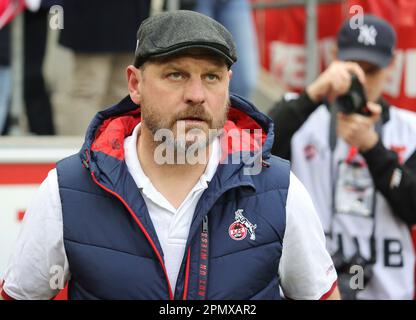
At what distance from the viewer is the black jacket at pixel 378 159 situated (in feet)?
14.0

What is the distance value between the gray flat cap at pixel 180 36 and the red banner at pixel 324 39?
10.2 ft

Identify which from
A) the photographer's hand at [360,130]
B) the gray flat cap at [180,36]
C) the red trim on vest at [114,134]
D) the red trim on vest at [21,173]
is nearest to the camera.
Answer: the gray flat cap at [180,36]

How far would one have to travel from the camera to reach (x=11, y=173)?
15.2ft

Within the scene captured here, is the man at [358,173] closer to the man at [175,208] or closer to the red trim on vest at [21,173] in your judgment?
the red trim on vest at [21,173]

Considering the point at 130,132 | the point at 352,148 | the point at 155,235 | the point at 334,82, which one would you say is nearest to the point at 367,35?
the point at 334,82

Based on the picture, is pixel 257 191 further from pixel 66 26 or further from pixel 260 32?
pixel 260 32

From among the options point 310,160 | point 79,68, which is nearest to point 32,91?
point 79,68

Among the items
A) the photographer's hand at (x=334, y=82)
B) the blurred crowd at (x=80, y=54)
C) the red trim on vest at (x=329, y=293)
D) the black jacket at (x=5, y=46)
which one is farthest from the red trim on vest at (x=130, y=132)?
the black jacket at (x=5, y=46)

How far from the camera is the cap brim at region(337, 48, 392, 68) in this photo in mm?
4625

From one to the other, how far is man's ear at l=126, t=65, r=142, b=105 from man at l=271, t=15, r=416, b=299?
153cm

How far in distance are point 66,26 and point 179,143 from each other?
8.18ft

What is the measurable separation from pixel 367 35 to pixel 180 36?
224 centimetres

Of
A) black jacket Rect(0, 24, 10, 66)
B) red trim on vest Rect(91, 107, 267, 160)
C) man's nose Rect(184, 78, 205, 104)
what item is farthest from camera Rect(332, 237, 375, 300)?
black jacket Rect(0, 24, 10, 66)

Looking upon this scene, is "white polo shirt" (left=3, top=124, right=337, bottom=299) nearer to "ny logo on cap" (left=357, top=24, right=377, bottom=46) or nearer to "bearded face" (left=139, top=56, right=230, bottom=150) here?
"bearded face" (left=139, top=56, right=230, bottom=150)
